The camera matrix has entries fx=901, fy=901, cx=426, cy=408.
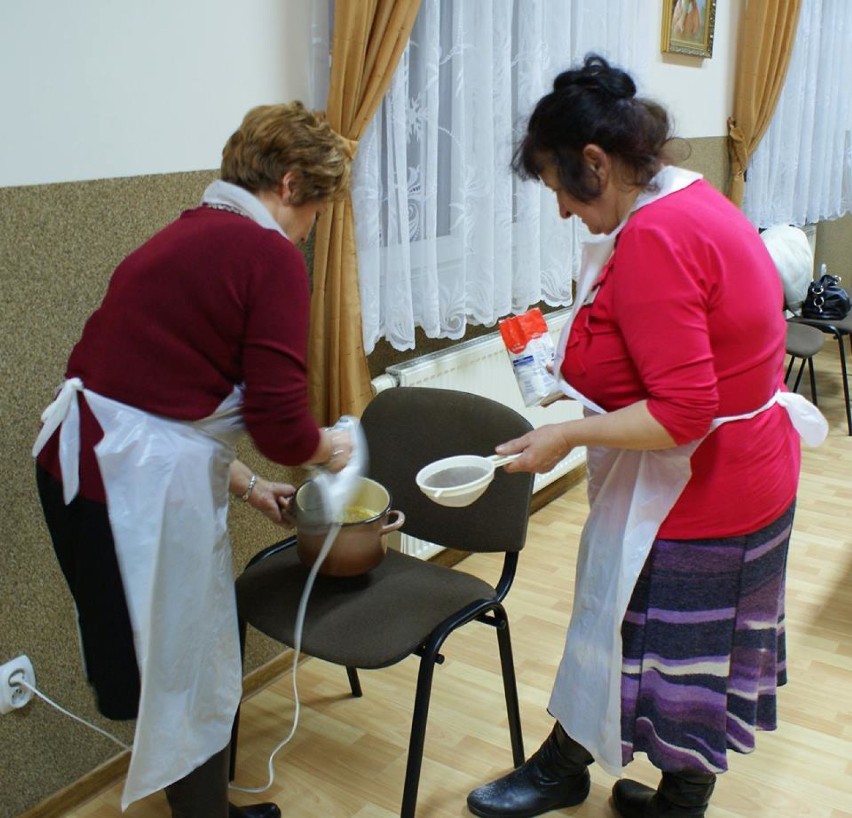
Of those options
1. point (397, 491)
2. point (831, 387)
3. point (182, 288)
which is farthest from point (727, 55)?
point (182, 288)

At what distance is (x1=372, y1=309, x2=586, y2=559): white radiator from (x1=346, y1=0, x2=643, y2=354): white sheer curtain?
85 mm

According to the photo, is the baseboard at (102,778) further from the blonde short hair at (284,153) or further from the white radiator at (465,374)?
the blonde short hair at (284,153)

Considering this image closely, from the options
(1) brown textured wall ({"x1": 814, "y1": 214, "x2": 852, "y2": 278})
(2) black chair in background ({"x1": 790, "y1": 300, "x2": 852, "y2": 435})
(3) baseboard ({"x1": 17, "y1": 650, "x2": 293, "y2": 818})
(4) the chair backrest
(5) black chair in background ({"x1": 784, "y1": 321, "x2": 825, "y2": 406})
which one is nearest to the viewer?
(4) the chair backrest

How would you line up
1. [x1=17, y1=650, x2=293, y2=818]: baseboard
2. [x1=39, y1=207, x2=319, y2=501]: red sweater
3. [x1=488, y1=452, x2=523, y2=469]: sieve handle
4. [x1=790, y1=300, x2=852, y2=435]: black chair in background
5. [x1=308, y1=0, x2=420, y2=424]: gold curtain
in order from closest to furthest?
[x1=39, y1=207, x2=319, y2=501]: red sweater, [x1=488, y1=452, x2=523, y2=469]: sieve handle, [x1=17, y1=650, x2=293, y2=818]: baseboard, [x1=308, y1=0, x2=420, y2=424]: gold curtain, [x1=790, y1=300, x2=852, y2=435]: black chair in background

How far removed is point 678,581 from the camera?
1355mm

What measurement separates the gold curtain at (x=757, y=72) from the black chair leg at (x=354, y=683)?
2.85m

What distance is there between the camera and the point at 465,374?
244 centimetres

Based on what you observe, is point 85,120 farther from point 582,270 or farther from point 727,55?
point 727,55

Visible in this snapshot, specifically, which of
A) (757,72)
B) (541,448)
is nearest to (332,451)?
(541,448)

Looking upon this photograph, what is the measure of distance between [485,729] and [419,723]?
53 cm

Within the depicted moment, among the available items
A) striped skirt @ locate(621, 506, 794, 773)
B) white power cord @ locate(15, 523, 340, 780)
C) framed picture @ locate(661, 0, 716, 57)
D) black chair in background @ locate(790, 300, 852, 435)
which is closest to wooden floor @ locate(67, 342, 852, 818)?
white power cord @ locate(15, 523, 340, 780)

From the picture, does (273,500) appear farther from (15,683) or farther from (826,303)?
(826,303)

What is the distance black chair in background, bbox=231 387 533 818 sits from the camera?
4.78 feet

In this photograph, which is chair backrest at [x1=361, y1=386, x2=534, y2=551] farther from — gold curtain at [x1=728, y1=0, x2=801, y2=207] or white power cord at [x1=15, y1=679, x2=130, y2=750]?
gold curtain at [x1=728, y1=0, x2=801, y2=207]
